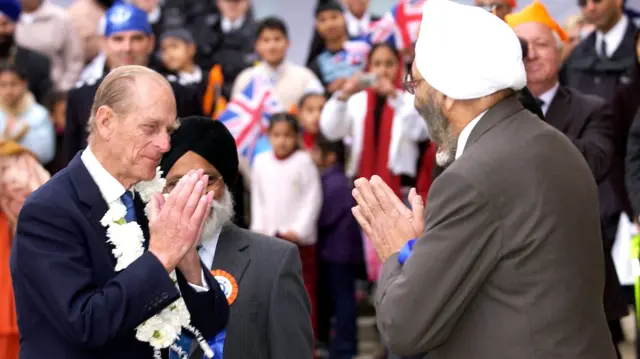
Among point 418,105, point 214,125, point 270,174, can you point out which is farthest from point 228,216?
point 270,174

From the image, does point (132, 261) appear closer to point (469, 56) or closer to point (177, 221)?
point (177, 221)

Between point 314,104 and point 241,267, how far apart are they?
15.9 feet

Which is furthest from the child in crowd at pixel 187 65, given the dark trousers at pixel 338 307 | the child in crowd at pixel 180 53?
the dark trousers at pixel 338 307

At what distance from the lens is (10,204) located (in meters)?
6.84

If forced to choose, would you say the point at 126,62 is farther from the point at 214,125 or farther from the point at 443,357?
the point at 443,357

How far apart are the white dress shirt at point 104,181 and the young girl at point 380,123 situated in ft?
14.1

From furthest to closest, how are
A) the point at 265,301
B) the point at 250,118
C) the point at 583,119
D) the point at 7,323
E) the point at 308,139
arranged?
1. the point at 308,139
2. the point at 250,118
3. the point at 7,323
4. the point at 583,119
5. the point at 265,301

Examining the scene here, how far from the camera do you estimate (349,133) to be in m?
8.30

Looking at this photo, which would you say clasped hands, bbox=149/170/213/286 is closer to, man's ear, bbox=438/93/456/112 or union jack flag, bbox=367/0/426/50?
man's ear, bbox=438/93/456/112

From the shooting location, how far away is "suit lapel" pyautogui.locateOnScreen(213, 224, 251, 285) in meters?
4.12

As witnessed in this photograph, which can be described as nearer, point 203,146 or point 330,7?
point 203,146

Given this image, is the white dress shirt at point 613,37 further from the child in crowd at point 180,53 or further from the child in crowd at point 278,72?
the child in crowd at point 180,53

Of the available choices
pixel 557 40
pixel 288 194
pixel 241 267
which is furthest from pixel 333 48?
pixel 241 267

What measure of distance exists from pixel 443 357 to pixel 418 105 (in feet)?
2.48
